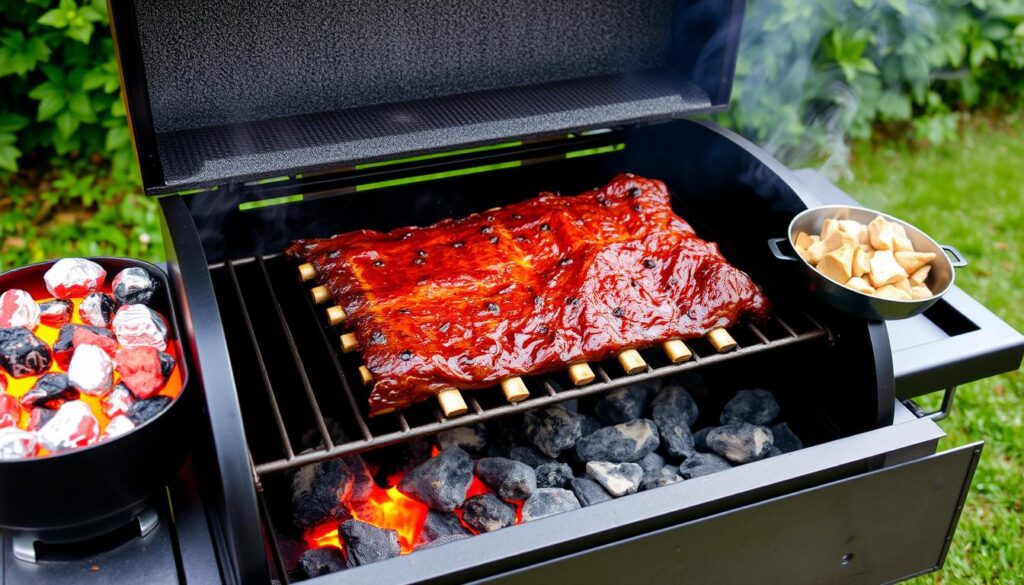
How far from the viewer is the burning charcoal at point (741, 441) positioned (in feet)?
9.12

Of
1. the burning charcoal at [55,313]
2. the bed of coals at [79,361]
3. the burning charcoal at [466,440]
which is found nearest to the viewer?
the bed of coals at [79,361]

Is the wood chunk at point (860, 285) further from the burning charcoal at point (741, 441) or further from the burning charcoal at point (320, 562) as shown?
the burning charcoal at point (320, 562)

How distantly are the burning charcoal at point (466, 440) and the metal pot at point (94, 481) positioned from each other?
956 mm

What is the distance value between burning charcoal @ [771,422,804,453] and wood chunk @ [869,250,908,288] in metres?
0.59

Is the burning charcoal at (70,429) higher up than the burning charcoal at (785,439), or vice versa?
the burning charcoal at (70,429)

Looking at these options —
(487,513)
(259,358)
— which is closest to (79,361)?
(259,358)

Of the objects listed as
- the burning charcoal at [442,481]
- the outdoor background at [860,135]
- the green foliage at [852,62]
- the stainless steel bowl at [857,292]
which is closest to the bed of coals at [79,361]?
the burning charcoal at [442,481]

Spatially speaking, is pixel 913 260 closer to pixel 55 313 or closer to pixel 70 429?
pixel 70 429

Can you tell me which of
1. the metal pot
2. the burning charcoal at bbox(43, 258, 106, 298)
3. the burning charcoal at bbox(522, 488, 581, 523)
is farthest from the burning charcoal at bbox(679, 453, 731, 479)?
the burning charcoal at bbox(43, 258, 106, 298)

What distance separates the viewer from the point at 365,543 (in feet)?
8.17

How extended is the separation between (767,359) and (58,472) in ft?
7.26

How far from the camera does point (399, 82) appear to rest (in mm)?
2895

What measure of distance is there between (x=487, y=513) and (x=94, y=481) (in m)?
1.10

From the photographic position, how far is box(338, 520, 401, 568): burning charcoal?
246cm
